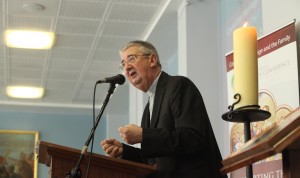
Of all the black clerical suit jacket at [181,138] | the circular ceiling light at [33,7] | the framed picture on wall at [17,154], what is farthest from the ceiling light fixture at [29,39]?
the black clerical suit jacket at [181,138]

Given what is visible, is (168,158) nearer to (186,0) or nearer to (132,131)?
(132,131)

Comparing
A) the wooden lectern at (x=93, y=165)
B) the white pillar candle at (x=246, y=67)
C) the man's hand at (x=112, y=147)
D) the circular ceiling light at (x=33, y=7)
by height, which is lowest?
the wooden lectern at (x=93, y=165)

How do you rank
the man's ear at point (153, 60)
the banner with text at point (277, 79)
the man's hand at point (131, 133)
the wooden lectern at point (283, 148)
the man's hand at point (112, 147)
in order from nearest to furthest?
1. the wooden lectern at point (283, 148)
2. the man's hand at point (131, 133)
3. the man's hand at point (112, 147)
4. the man's ear at point (153, 60)
5. the banner with text at point (277, 79)

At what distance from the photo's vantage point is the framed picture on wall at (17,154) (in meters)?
9.80

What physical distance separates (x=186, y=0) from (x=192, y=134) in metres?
3.29

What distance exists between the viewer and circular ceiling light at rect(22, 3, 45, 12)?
5.52 meters

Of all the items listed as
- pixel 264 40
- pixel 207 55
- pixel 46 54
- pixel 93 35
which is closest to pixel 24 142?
pixel 46 54

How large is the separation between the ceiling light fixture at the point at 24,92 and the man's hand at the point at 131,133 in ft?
23.4

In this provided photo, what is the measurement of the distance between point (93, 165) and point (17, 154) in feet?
27.1

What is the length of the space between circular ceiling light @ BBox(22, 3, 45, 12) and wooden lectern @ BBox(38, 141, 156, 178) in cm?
371

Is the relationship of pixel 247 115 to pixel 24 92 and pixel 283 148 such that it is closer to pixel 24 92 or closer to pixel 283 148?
pixel 283 148

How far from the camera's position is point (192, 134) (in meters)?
1.99

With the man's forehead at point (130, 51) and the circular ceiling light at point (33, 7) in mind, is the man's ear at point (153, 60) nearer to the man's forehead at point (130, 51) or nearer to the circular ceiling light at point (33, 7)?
the man's forehead at point (130, 51)

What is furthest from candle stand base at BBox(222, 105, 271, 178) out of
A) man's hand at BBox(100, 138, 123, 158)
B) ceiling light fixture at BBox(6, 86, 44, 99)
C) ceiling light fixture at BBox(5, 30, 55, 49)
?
ceiling light fixture at BBox(6, 86, 44, 99)
